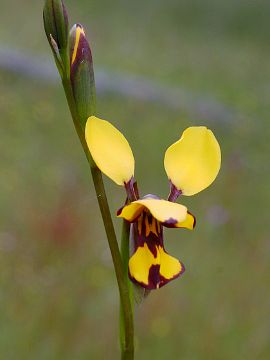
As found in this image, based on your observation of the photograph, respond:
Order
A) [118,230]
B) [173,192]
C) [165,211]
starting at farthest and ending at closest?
[118,230] < [173,192] < [165,211]

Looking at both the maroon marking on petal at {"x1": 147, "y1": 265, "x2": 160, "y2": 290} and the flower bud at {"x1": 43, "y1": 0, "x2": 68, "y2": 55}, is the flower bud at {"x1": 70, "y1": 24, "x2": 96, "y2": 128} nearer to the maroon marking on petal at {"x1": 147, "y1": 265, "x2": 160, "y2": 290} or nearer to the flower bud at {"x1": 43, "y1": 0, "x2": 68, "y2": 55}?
the flower bud at {"x1": 43, "y1": 0, "x2": 68, "y2": 55}

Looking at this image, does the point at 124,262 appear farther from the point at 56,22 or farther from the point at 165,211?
the point at 56,22

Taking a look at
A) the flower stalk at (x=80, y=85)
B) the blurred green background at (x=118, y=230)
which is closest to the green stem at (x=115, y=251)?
the flower stalk at (x=80, y=85)

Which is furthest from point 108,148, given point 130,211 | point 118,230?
point 118,230

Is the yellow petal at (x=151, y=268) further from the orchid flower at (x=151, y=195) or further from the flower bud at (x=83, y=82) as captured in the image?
the flower bud at (x=83, y=82)

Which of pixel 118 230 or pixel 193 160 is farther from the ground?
pixel 118 230

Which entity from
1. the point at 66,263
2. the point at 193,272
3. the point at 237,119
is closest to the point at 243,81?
the point at 237,119

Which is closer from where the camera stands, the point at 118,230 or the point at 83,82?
the point at 83,82

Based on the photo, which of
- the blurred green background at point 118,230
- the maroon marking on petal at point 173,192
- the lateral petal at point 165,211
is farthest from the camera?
the blurred green background at point 118,230

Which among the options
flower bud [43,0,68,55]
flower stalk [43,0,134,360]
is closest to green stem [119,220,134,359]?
flower stalk [43,0,134,360]
